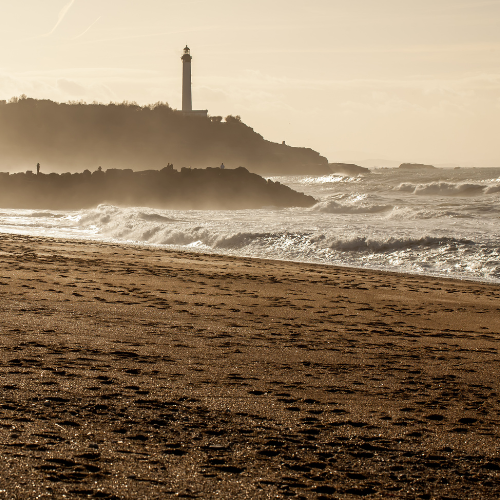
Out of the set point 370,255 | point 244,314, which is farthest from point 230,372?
point 370,255

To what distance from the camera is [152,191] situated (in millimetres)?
38188

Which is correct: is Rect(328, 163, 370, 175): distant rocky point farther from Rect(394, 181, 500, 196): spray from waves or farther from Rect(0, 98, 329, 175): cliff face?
Rect(394, 181, 500, 196): spray from waves

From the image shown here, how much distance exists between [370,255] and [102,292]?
Result: 25.7 feet

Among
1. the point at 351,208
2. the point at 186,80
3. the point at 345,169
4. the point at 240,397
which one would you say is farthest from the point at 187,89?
the point at 240,397

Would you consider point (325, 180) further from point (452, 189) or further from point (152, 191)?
point (152, 191)

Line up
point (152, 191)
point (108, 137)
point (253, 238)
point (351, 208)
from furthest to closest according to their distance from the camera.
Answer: point (108, 137) < point (152, 191) < point (351, 208) < point (253, 238)

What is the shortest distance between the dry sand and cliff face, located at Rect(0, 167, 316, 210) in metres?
29.2

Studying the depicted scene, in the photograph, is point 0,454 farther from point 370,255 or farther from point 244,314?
point 370,255

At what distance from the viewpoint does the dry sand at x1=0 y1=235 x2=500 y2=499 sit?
97.0 inches

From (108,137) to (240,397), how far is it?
340ft

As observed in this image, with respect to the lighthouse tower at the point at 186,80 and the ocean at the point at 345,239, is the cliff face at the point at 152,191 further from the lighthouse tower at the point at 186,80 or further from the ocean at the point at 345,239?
the lighthouse tower at the point at 186,80

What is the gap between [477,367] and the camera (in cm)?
461

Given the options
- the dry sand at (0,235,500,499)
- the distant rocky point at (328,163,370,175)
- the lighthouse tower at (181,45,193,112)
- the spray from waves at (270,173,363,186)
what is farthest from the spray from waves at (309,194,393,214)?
the distant rocky point at (328,163,370,175)

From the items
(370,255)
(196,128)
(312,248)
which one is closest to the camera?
(370,255)
